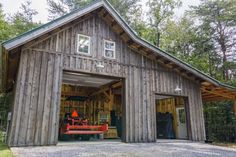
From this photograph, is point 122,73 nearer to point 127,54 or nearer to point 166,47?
point 127,54

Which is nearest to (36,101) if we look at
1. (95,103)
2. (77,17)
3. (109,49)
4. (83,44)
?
(83,44)

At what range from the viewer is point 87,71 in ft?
29.7

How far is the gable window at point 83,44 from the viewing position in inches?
364

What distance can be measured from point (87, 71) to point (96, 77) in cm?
134

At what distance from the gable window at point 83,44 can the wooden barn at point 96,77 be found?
4 cm

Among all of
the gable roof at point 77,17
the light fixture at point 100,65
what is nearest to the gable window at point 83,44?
the light fixture at point 100,65

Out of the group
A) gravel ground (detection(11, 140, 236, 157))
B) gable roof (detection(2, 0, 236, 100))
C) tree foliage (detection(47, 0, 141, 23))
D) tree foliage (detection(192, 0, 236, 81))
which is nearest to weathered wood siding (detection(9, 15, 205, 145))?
gable roof (detection(2, 0, 236, 100))

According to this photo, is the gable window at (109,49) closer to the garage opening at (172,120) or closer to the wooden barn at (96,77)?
the wooden barn at (96,77)

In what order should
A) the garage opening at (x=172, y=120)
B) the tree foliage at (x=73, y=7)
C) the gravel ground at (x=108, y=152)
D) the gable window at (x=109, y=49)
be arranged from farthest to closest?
the tree foliage at (x=73, y=7) < the garage opening at (x=172, y=120) < the gable window at (x=109, y=49) < the gravel ground at (x=108, y=152)

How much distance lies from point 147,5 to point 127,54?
17231mm

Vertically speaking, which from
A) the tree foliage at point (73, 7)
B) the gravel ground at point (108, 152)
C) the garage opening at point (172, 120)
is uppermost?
the tree foliage at point (73, 7)

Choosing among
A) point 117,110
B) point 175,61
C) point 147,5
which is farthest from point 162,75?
point 147,5

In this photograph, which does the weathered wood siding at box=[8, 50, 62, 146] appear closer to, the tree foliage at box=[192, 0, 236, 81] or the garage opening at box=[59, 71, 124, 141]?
the garage opening at box=[59, 71, 124, 141]

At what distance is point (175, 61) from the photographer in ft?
35.0
